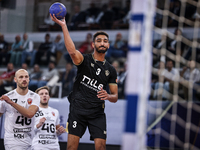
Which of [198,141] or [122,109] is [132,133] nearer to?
[198,141]

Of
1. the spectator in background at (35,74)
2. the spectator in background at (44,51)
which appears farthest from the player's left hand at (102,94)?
the spectator in background at (44,51)

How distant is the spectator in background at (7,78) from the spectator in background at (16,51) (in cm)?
44

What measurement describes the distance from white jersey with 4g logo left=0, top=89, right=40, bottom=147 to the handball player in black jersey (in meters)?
0.95

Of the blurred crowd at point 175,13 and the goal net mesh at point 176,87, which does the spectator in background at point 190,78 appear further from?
the blurred crowd at point 175,13

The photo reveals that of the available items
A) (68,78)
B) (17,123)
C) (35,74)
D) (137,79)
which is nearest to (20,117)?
(17,123)

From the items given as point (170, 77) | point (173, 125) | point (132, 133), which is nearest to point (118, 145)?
point (173, 125)

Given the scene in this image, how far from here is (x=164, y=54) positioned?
7.86 metres

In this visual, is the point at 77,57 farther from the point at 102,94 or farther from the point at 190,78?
the point at 190,78

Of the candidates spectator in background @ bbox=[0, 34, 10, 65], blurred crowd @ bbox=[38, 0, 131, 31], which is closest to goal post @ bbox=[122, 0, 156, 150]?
blurred crowd @ bbox=[38, 0, 131, 31]

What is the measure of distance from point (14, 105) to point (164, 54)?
4709mm

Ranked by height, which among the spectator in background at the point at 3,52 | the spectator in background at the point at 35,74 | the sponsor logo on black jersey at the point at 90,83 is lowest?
the spectator in background at the point at 35,74

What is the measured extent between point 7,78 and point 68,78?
6.72 feet

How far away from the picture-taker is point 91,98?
4.06 metres

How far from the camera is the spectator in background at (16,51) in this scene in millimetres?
10402
